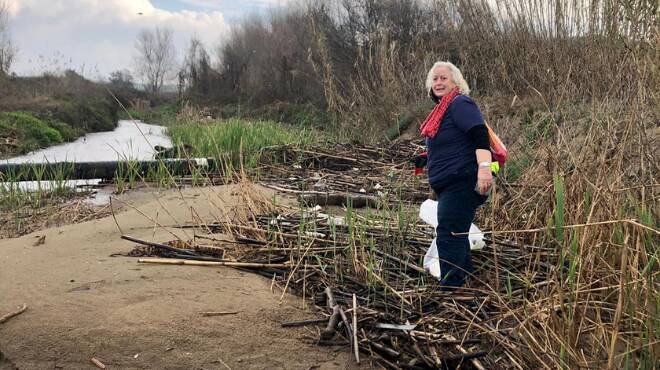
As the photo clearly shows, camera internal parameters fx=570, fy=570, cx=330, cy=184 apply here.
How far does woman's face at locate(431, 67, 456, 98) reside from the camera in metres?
3.34

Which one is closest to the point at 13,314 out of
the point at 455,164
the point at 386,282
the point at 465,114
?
the point at 386,282

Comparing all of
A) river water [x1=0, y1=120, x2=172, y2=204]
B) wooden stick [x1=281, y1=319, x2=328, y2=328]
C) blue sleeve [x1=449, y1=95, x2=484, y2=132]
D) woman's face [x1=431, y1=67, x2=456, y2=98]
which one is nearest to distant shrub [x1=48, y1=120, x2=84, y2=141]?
river water [x1=0, y1=120, x2=172, y2=204]

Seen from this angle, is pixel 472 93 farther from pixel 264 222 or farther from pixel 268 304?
pixel 268 304

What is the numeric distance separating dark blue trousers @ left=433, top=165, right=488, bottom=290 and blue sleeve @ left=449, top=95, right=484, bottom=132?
0.84 feet

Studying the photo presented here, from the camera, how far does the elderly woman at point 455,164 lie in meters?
3.14

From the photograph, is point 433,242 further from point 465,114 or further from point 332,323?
point 332,323

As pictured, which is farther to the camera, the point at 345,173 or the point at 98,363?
the point at 345,173

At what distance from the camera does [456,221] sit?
3.22 metres

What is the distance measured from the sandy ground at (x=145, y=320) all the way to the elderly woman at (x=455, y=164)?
2.90ft

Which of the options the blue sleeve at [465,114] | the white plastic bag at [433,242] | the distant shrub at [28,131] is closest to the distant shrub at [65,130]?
the distant shrub at [28,131]

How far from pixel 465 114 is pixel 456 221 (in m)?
0.60

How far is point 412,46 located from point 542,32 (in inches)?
217

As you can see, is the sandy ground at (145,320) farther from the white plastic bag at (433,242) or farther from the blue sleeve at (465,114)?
the blue sleeve at (465,114)

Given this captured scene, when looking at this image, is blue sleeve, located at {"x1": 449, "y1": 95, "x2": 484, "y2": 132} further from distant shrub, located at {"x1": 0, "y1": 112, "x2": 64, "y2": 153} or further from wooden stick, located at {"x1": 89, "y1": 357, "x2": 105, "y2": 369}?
distant shrub, located at {"x1": 0, "y1": 112, "x2": 64, "y2": 153}
